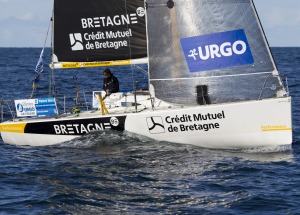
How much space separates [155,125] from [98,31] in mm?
3434

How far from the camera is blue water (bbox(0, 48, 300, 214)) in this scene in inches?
501

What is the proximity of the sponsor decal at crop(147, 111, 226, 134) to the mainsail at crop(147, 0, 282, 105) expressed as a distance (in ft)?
2.03

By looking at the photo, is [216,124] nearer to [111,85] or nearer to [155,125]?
[155,125]

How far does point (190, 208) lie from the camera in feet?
41.0

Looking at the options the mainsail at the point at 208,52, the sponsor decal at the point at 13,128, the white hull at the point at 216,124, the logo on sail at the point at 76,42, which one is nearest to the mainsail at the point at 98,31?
the logo on sail at the point at 76,42

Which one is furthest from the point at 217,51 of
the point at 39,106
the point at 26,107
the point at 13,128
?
the point at 13,128

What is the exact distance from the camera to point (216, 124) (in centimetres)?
1761

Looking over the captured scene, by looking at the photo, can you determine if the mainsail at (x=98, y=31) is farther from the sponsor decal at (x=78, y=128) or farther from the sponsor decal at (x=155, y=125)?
the sponsor decal at (x=155, y=125)

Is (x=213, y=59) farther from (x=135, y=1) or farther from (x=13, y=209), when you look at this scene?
(x=13, y=209)

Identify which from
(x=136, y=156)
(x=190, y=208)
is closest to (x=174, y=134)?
(x=136, y=156)

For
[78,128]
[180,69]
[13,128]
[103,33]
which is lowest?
[78,128]

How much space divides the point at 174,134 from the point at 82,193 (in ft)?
16.2

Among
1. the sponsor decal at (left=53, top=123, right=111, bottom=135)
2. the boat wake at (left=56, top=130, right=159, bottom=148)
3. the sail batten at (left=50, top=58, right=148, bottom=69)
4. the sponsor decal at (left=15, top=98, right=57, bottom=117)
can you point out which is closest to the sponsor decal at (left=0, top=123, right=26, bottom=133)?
the sponsor decal at (left=15, top=98, right=57, bottom=117)

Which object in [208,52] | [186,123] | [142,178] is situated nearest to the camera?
[142,178]
